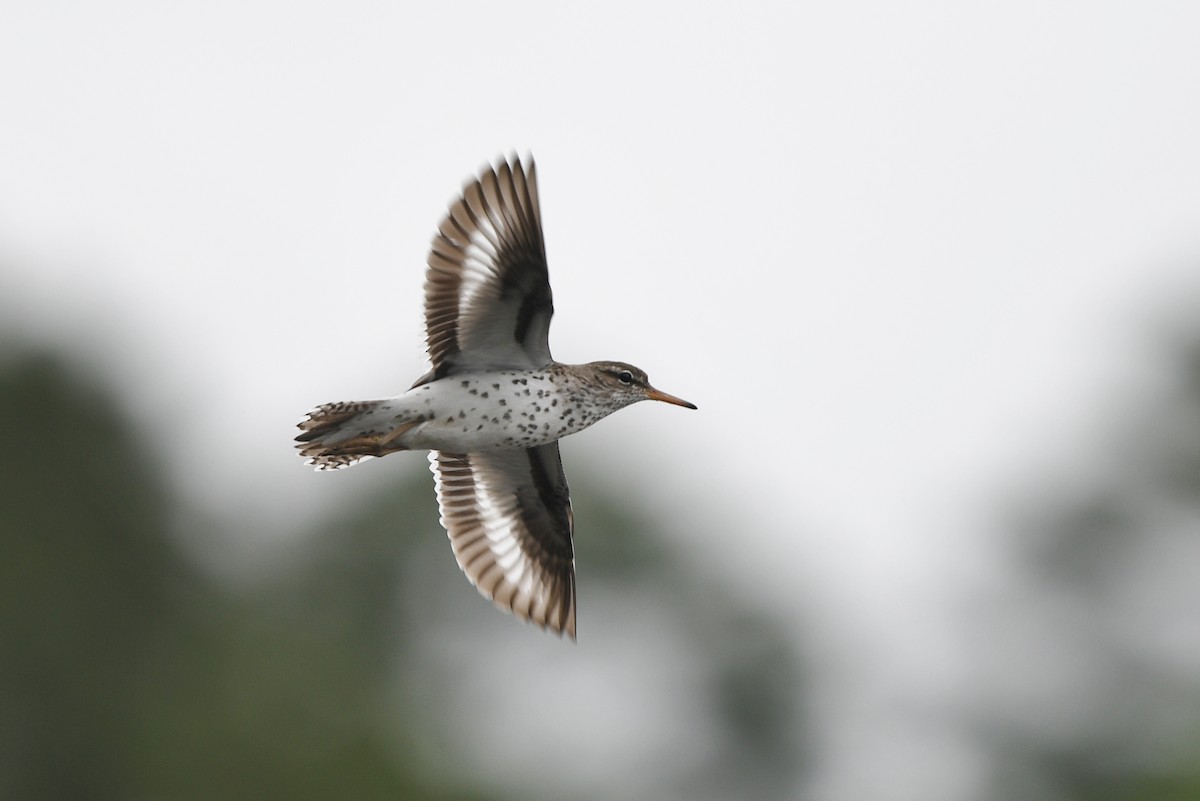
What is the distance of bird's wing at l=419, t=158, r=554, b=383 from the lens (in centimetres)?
829

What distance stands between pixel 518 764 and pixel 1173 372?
20.2m

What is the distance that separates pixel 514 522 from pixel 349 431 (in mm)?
1911

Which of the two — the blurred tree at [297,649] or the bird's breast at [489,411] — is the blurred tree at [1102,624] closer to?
the blurred tree at [297,649]

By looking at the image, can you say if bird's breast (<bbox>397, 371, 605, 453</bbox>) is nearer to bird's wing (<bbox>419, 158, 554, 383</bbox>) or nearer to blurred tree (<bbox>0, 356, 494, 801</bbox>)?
bird's wing (<bbox>419, 158, 554, 383</bbox>)

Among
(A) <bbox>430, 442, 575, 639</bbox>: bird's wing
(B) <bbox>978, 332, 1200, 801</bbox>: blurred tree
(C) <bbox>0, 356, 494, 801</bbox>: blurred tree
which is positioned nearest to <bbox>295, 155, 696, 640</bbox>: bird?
(A) <bbox>430, 442, 575, 639</bbox>: bird's wing

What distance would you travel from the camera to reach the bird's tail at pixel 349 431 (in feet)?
27.0

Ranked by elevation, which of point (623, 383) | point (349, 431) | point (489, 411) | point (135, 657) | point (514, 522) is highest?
point (623, 383)

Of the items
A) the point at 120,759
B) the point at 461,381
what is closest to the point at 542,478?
the point at 461,381

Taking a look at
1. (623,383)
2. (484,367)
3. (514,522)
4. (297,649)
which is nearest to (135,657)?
(297,649)

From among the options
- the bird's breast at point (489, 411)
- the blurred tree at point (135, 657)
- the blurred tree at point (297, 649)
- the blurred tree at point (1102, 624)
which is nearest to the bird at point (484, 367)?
the bird's breast at point (489, 411)

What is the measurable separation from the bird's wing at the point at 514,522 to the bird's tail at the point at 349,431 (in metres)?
1.43

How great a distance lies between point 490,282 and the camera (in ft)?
27.6

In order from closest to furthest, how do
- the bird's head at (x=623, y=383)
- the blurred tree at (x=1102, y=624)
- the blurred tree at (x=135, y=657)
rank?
the bird's head at (x=623, y=383) → the blurred tree at (x=135, y=657) → the blurred tree at (x=1102, y=624)

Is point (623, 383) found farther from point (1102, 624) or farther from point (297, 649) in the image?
point (1102, 624)
